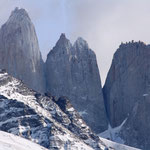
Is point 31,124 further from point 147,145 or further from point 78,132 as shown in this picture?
point 147,145

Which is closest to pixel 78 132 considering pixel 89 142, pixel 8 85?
pixel 89 142

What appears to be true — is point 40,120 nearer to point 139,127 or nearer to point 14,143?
point 14,143

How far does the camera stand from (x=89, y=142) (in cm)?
15888

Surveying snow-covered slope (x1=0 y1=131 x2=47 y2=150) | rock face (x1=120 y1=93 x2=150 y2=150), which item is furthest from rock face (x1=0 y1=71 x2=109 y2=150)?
rock face (x1=120 y1=93 x2=150 y2=150)

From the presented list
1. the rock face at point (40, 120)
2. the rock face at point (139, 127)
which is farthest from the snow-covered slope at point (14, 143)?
the rock face at point (139, 127)

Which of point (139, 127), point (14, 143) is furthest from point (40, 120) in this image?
point (139, 127)

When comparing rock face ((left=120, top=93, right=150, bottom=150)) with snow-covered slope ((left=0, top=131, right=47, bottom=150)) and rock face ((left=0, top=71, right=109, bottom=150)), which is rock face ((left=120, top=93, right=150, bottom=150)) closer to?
rock face ((left=0, top=71, right=109, bottom=150))

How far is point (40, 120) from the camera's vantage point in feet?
495

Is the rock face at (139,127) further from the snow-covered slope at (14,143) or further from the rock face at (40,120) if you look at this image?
the snow-covered slope at (14,143)

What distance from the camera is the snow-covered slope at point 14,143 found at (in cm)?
12737

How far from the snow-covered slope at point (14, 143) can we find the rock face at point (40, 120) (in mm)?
9753

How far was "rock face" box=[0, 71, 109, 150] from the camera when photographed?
148 m

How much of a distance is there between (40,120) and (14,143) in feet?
68.5

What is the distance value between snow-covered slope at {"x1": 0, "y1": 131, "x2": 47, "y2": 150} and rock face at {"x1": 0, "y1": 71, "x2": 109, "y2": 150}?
9753mm
